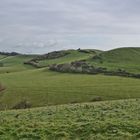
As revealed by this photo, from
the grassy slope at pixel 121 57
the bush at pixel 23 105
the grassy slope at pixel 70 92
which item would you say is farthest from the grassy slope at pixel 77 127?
the grassy slope at pixel 121 57

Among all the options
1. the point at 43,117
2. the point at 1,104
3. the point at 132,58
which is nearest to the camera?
the point at 43,117

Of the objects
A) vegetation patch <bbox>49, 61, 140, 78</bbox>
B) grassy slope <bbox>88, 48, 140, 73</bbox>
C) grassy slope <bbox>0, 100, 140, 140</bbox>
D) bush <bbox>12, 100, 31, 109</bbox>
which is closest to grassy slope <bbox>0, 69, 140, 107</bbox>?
bush <bbox>12, 100, 31, 109</bbox>

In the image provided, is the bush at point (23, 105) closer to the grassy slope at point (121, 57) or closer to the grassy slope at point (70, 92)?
the grassy slope at point (70, 92)

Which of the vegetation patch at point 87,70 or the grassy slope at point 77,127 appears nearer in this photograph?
the grassy slope at point 77,127

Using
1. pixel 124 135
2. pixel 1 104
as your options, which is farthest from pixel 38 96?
pixel 124 135

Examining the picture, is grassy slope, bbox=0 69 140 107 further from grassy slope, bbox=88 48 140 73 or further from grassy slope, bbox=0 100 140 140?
grassy slope, bbox=88 48 140 73

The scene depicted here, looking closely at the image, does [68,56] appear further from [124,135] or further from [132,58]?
[124,135]

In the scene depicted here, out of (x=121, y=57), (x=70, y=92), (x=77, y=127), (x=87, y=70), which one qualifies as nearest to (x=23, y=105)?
(x=70, y=92)

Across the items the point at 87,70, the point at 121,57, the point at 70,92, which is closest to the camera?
the point at 70,92

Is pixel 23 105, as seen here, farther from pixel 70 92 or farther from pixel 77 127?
pixel 77 127

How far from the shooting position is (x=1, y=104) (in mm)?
63938

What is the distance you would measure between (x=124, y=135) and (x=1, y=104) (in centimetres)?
4537

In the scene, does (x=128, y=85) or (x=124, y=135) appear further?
(x=128, y=85)

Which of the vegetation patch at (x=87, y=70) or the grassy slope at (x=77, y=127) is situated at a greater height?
the vegetation patch at (x=87, y=70)
